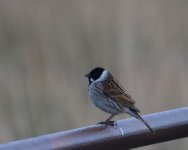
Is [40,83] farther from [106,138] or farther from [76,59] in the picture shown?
[106,138]

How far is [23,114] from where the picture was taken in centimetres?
471

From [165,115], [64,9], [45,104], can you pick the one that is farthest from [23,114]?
[165,115]

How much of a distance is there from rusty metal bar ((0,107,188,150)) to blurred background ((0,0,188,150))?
8.52 feet

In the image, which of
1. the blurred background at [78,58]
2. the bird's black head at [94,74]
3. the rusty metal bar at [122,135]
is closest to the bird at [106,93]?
the bird's black head at [94,74]

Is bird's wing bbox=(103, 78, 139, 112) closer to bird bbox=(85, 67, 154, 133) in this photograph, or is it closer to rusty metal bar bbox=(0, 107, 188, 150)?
bird bbox=(85, 67, 154, 133)

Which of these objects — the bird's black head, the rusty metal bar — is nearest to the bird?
the bird's black head

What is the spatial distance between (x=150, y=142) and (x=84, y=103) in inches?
107

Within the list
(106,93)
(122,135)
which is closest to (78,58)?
(106,93)

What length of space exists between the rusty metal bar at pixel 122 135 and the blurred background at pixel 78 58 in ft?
8.52

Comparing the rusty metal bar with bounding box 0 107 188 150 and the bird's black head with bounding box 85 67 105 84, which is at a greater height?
the rusty metal bar with bounding box 0 107 188 150

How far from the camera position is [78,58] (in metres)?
4.77

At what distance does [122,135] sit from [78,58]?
275cm

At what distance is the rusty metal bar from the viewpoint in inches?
76.5

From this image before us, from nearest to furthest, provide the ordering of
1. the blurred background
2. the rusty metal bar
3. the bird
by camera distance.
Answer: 1. the rusty metal bar
2. the bird
3. the blurred background
